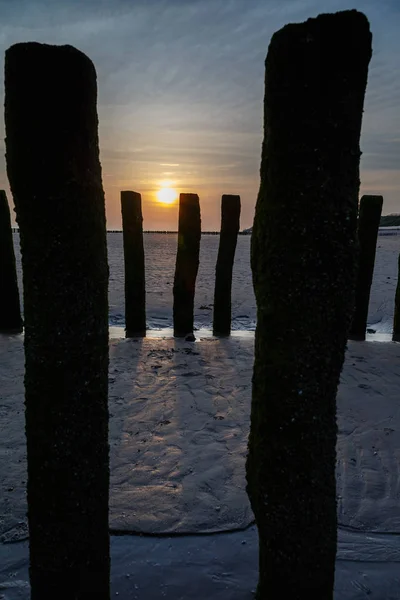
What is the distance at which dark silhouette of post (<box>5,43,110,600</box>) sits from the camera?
5.02 feet

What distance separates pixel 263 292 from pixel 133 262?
5930 mm

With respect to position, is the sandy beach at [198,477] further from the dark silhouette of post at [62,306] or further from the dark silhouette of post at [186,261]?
the dark silhouette of post at [186,261]

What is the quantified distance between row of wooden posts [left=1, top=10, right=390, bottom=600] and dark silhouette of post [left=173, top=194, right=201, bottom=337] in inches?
220

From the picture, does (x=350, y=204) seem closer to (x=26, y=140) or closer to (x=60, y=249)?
(x=60, y=249)

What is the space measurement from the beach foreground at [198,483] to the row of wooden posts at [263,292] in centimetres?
69

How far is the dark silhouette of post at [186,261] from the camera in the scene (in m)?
7.31

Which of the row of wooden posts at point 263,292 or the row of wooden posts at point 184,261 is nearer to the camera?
the row of wooden posts at point 263,292

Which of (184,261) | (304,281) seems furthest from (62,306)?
(184,261)

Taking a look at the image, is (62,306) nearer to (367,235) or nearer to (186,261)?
(186,261)

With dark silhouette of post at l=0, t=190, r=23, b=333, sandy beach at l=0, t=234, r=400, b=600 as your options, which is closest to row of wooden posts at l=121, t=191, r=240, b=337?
sandy beach at l=0, t=234, r=400, b=600

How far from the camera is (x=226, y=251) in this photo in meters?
7.51

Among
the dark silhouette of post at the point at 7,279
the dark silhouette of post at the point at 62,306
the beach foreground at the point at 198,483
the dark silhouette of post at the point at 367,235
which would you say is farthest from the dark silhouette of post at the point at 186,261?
the dark silhouette of post at the point at 62,306

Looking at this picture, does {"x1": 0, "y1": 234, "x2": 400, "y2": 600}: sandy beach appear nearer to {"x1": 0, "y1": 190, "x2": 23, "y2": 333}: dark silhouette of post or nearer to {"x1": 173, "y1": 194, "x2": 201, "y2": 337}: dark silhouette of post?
{"x1": 173, "y1": 194, "x2": 201, "y2": 337}: dark silhouette of post

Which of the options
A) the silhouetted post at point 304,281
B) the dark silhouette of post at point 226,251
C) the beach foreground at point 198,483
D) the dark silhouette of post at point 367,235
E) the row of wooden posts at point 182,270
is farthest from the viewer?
the dark silhouette of post at point 226,251
